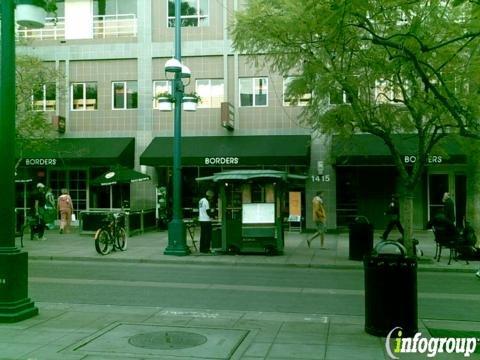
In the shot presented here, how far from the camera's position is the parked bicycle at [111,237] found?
54.9 ft

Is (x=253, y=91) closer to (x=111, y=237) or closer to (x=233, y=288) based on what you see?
(x=111, y=237)

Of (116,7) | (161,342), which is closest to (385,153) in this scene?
(116,7)

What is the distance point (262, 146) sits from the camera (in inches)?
938

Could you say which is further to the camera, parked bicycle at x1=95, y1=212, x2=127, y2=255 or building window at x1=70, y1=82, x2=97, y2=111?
building window at x1=70, y1=82, x2=97, y2=111

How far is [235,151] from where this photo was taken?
77.6ft

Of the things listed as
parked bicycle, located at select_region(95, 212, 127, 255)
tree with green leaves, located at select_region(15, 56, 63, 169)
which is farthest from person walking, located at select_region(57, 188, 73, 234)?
parked bicycle, located at select_region(95, 212, 127, 255)

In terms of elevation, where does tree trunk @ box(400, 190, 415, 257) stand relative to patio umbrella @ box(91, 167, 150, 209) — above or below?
below

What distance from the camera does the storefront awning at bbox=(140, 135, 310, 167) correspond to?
2298 cm

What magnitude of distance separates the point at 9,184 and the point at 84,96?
65.4 feet

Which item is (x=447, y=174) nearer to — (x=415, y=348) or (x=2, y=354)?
(x=415, y=348)

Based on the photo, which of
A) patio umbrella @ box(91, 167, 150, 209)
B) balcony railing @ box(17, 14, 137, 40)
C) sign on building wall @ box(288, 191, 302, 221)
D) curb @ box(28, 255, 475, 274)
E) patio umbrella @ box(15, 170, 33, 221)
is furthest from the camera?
balcony railing @ box(17, 14, 137, 40)

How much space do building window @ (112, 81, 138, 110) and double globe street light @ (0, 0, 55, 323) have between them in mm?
18603

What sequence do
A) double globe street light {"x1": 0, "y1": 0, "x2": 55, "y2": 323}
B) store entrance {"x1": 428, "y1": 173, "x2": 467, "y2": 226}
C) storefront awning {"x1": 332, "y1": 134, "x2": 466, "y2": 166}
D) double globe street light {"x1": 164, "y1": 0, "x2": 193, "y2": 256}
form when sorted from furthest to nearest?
store entrance {"x1": 428, "y1": 173, "x2": 467, "y2": 226} < storefront awning {"x1": 332, "y1": 134, "x2": 466, "y2": 166} < double globe street light {"x1": 164, "y1": 0, "x2": 193, "y2": 256} < double globe street light {"x1": 0, "y1": 0, "x2": 55, "y2": 323}

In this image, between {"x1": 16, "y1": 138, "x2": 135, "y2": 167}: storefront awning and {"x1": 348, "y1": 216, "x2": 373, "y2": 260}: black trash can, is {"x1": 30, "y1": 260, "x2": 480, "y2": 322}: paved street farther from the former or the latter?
{"x1": 16, "y1": 138, "x2": 135, "y2": 167}: storefront awning
